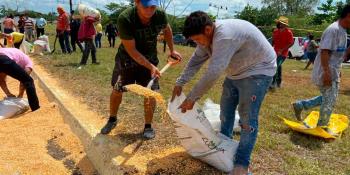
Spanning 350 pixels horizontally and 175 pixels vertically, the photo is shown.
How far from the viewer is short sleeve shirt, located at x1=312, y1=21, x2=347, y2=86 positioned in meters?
4.62

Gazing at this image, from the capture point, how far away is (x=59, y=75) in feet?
30.5

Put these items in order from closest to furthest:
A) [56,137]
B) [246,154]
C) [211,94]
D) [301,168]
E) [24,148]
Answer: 1. [246,154]
2. [301,168]
3. [24,148]
4. [56,137]
5. [211,94]

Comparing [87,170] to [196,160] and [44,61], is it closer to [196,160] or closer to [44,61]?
[196,160]

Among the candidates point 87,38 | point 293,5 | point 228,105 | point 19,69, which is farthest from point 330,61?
point 293,5

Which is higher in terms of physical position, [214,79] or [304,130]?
[214,79]

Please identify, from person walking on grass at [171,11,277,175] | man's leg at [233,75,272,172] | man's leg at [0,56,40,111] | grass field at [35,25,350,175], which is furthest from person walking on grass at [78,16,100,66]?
man's leg at [233,75,272,172]

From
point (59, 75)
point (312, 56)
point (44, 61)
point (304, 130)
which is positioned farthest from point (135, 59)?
point (312, 56)

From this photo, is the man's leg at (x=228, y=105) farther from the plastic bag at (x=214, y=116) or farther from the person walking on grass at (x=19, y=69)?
the person walking on grass at (x=19, y=69)

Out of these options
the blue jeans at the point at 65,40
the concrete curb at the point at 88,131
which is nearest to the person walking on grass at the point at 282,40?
the concrete curb at the point at 88,131

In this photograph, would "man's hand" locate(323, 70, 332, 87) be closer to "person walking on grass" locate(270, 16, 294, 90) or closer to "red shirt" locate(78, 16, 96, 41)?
"person walking on grass" locate(270, 16, 294, 90)

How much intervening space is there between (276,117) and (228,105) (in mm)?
2382

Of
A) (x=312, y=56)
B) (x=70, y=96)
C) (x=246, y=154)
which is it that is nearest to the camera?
(x=246, y=154)

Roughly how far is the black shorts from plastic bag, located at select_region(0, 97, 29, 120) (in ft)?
8.03

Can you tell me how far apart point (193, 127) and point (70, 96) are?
402 centimetres
